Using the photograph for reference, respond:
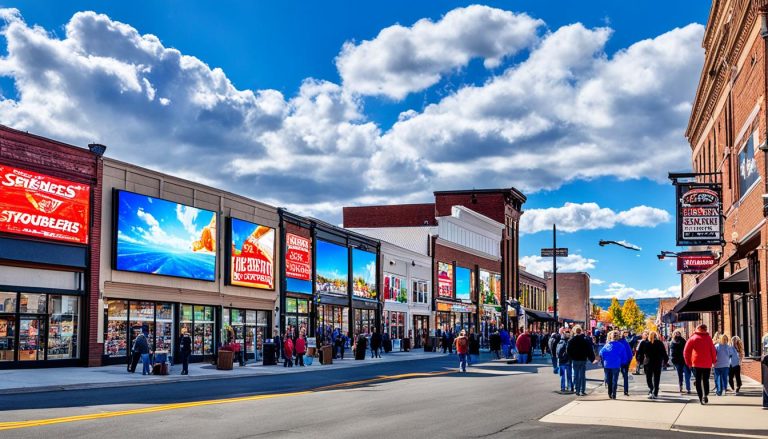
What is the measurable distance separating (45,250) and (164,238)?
6887mm

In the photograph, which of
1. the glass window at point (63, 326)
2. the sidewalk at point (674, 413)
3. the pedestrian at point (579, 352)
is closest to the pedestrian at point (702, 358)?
the sidewalk at point (674, 413)

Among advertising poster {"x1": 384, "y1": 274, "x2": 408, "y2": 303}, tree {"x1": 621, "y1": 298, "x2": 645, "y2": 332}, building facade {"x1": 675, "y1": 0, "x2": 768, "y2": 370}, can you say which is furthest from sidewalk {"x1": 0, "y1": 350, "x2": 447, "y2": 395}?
tree {"x1": 621, "y1": 298, "x2": 645, "y2": 332}

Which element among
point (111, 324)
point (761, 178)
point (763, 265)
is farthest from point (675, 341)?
point (111, 324)

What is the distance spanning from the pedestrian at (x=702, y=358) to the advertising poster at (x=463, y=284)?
203 feet

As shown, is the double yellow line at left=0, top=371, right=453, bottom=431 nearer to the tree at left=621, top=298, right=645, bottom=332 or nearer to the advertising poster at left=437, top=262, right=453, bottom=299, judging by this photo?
the advertising poster at left=437, top=262, right=453, bottom=299

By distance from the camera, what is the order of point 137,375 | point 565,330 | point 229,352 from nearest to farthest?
point 565,330 < point 137,375 < point 229,352

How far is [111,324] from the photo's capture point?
121 ft

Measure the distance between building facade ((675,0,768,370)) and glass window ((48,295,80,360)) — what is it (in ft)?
75.4

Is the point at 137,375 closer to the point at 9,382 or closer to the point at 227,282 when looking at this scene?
the point at 9,382

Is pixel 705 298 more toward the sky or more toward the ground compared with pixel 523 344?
more toward the sky

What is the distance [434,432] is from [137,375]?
19.3m

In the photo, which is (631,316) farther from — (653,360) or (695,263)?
(653,360)

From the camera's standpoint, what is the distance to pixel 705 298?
110ft

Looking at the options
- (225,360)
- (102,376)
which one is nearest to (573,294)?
(225,360)
